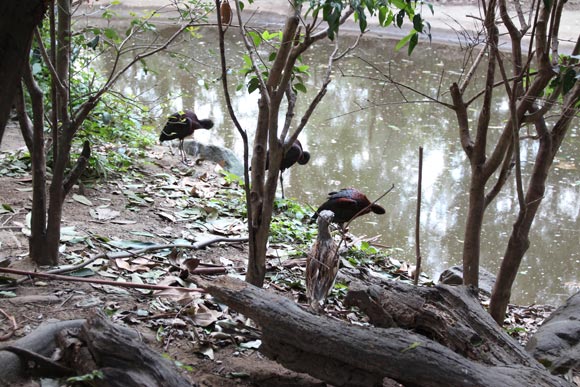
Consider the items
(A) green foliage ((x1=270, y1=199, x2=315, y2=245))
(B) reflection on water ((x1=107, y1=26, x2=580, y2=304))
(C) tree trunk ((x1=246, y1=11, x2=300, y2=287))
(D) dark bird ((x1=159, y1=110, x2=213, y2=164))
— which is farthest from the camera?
(D) dark bird ((x1=159, y1=110, x2=213, y2=164))

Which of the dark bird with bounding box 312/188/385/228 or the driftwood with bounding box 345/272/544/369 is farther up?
the driftwood with bounding box 345/272/544/369

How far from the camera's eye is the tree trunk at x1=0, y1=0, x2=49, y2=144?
1.34 m

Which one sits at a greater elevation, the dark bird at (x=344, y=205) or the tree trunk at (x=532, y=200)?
the tree trunk at (x=532, y=200)

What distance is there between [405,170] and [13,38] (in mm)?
6320

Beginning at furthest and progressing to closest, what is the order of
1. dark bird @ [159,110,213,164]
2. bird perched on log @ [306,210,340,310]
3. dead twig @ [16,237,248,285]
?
dark bird @ [159,110,213,164], bird perched on log @ [306,210,340,310], dead twig @ [16,237,248,285]

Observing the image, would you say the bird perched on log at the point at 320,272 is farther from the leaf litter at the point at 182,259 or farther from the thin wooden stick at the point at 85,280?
the thin wooden stick at the point at 85,280

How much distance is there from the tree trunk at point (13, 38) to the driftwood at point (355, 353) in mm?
1106

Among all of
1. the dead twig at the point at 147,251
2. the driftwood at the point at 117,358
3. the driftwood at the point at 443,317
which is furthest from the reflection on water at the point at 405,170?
the driftwood at the point at 117,358

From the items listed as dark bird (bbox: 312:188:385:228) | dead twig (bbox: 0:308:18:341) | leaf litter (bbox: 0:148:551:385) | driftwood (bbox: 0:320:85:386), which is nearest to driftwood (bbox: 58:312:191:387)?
driftwood (bbox: 0:320:85:386)

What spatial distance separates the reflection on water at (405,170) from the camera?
5836mm

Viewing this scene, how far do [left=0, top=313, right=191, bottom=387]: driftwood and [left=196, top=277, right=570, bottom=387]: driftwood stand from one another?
0.35 meters

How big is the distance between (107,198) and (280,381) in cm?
258

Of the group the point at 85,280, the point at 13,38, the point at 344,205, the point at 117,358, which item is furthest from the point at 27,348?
the point at 344,205

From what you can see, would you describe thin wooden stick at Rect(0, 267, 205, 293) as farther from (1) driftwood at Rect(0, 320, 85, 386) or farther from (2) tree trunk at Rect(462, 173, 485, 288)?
(2) tree trunk at Rect(462, 173, 485, 288)
